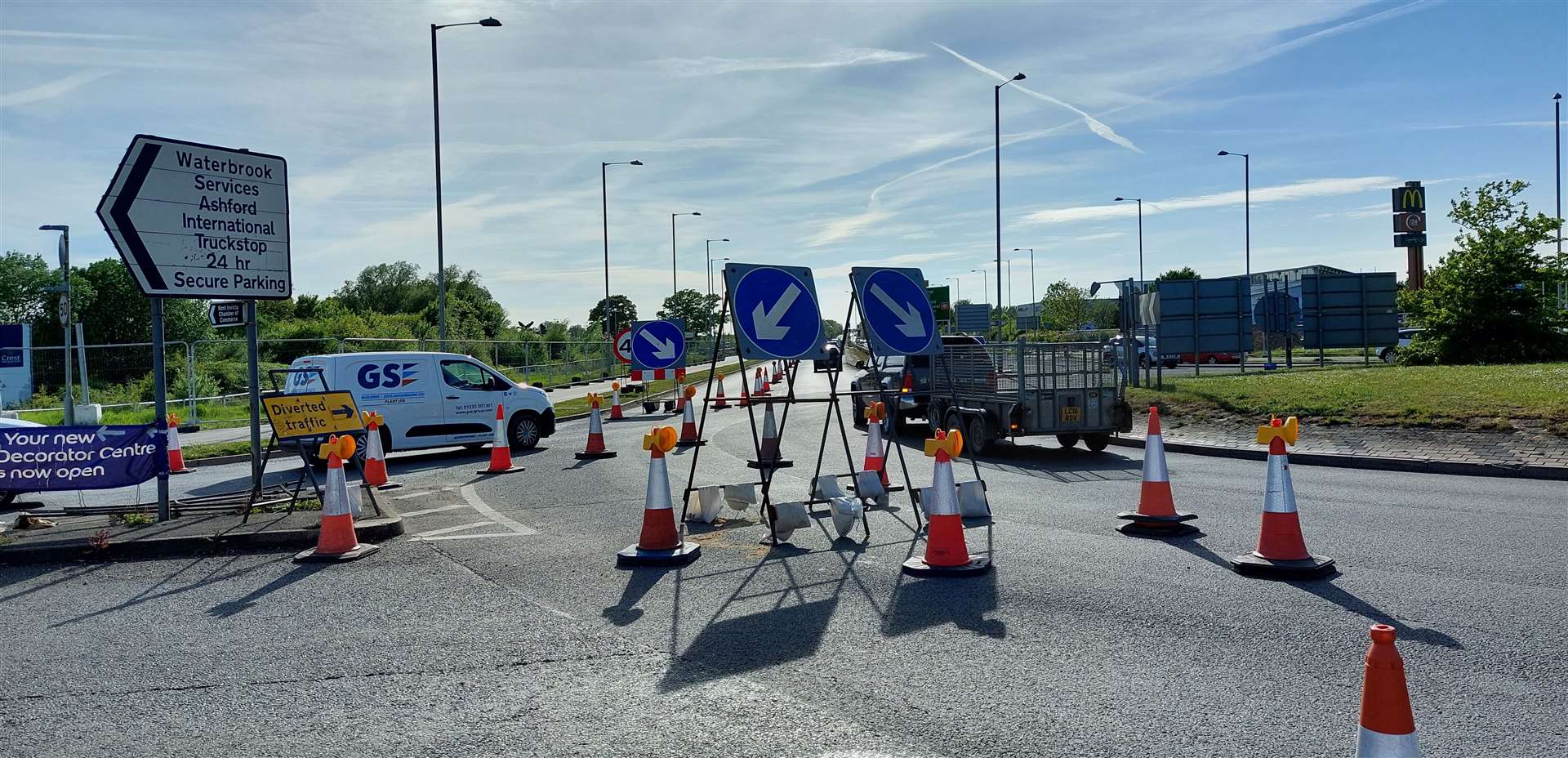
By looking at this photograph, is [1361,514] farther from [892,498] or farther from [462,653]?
[462,653]

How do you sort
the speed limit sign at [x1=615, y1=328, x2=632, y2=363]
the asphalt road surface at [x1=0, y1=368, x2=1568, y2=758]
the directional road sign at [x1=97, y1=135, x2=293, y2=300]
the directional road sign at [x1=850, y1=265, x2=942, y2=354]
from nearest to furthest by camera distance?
1. the asphalt road surface at [x1=0, y1=368, x2=1568, y2=758]
2. the directional road sign at [x1=97, y1=135, x2=293, y2=300]
3. the directional road sign at [x1=850, y1=265, x2=942, y2=354]
4. the speed limit sign at [x1=615, y1=328, x2=632, y2=363]

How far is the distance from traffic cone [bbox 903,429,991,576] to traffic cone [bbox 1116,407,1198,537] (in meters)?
1.96

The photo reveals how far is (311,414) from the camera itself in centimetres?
1042

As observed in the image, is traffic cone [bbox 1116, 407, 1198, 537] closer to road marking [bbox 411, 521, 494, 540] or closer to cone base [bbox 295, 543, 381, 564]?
road marking [bbox 411, 521, 494, 540]

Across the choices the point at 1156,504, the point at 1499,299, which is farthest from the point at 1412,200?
the point at 1156,504

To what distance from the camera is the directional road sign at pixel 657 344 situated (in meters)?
22.7

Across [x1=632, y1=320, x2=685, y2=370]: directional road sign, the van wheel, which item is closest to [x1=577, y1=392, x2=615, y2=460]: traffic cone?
the van wheel

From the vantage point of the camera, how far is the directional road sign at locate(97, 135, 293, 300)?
952cm

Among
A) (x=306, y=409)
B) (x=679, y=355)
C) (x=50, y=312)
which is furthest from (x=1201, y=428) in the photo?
(x=50, y=312)

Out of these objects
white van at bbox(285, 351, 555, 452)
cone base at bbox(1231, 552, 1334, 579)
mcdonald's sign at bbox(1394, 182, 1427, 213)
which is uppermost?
mcdonald's sign at bbox(1394, 182, 1427, 213)

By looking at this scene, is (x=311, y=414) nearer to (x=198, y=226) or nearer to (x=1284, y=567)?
(x=198, y=226)

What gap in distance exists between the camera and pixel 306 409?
10.4 metres

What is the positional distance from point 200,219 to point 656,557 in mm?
5535

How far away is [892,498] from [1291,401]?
9268 mm
